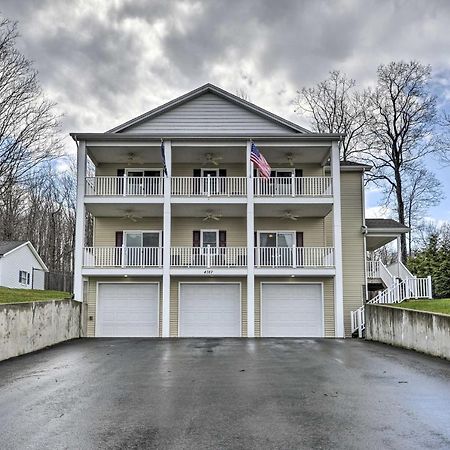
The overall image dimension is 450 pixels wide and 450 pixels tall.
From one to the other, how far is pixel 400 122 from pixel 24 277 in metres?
27.2

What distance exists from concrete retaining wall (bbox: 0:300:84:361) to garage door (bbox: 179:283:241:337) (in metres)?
4.56

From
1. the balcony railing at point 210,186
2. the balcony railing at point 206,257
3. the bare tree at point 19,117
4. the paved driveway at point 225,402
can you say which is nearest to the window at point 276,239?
the balcony railing at point 206,257

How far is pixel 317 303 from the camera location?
19.8 meters

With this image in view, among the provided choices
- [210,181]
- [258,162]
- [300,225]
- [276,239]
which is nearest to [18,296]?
[210,181]

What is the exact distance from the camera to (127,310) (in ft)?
64.4

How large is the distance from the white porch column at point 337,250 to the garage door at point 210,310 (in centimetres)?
411

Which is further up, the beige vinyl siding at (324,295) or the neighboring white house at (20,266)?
the neighboring white house at (20,266)

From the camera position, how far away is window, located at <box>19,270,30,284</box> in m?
30.6

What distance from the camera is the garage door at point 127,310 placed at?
1944 cm

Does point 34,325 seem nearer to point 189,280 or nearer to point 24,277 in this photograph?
point 189,280

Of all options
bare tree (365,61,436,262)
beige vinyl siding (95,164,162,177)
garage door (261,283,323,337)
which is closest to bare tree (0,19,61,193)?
beige vinyl siding (95,164,162,177)

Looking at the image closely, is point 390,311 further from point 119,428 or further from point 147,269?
point 119,428

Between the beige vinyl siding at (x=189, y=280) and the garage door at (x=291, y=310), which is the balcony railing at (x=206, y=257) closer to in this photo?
the beige vinyl siding at (x=189, y=280)

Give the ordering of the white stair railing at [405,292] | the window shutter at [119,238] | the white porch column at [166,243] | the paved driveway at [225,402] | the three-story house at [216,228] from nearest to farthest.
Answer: the paved driveway at [225,402] < the white stair railing at [405,292] < the white porch column at [166,243] < the three-story house at [216,228] < the window shutter at [119,238]
